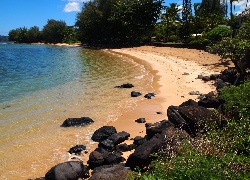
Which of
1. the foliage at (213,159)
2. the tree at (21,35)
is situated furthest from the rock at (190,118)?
the tree at (21,35)

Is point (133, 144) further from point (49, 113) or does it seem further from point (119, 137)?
point (49, 113)

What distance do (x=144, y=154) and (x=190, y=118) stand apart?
258 centimetres

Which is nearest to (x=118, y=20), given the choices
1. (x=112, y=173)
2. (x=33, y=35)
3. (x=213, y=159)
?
(x=112, y=173)

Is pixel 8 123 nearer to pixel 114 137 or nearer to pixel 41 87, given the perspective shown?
pixel 114 137

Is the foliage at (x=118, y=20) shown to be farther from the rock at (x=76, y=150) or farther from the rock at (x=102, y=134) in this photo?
the rock at (x=76, y=150)

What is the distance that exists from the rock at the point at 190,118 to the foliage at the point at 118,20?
162 ft

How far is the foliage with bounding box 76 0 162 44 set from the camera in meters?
58.2

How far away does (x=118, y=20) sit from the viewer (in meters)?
60.9

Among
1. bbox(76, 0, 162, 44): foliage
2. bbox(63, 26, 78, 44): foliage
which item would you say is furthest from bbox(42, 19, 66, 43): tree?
bbox(76, 0, 162, 44): foliage

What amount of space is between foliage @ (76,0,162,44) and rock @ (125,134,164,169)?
2029 inches

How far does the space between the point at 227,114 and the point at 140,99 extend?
8.41 metres

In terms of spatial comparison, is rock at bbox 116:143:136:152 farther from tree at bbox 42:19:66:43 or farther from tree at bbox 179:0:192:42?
tree at bbox 42:19:66:43

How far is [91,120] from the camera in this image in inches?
525

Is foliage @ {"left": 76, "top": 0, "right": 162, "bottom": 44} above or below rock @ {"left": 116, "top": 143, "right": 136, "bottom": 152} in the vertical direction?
above
